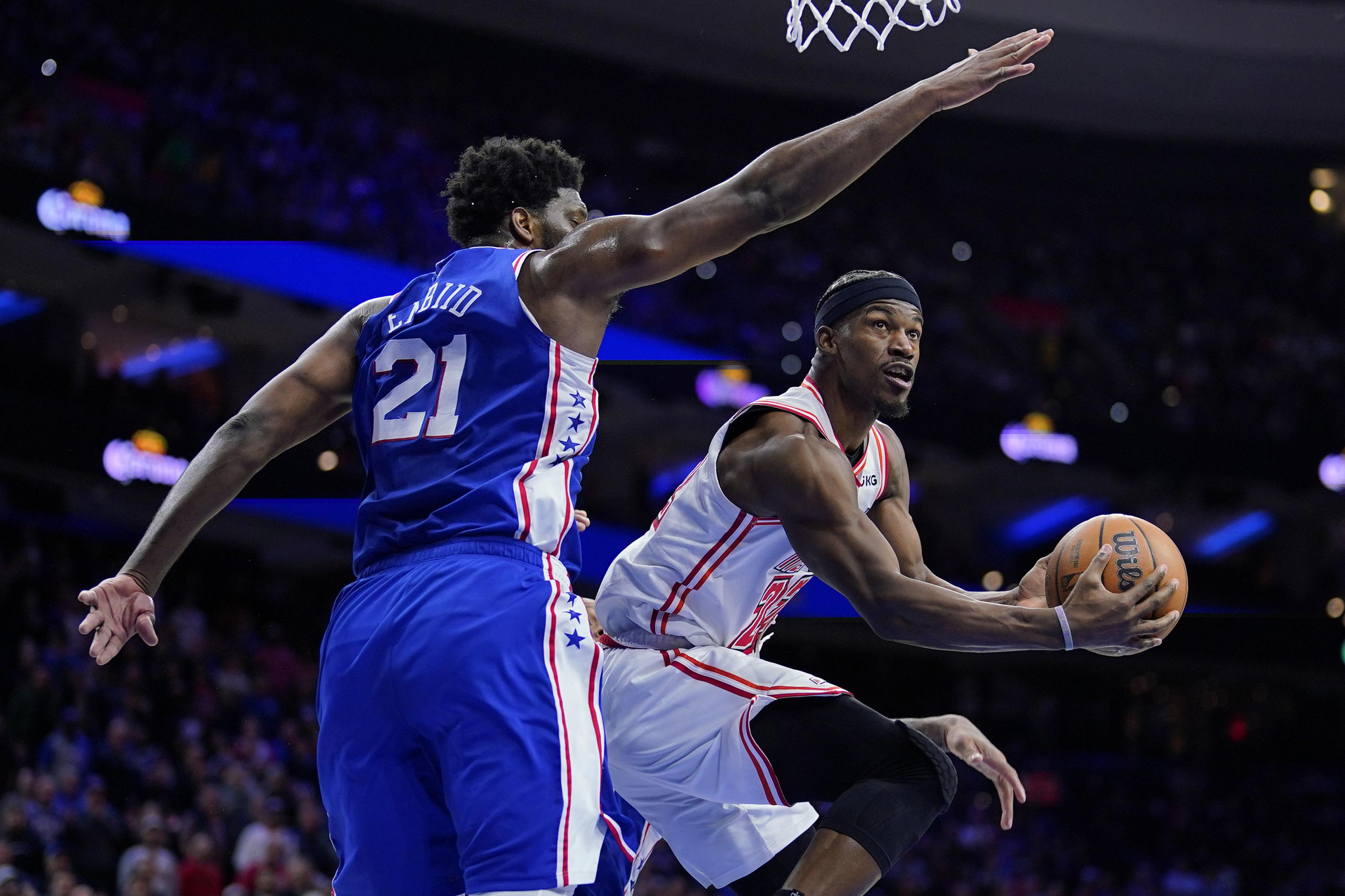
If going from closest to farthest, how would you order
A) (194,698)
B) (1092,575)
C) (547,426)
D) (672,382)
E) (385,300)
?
(547,426), (1092,575), (385,300), (194,698), (672,382)

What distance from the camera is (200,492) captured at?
3289mm

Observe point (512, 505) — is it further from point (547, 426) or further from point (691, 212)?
point (691, 212)

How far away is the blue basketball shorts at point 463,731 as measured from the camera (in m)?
2.66

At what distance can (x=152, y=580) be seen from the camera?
3.23 meters

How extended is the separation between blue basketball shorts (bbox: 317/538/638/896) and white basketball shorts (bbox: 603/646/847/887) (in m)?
0.82

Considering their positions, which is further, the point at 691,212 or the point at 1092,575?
the point at 1092,575

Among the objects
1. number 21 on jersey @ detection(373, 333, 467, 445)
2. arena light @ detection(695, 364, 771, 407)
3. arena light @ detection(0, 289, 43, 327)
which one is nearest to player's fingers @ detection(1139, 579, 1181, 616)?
number 21 on jersey @ detection(373, 333, 467, 445)

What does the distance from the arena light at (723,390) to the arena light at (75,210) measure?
6073 millimetres

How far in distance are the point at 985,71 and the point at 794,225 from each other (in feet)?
48.0

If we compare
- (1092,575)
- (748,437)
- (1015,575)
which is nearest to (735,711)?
(748,437)

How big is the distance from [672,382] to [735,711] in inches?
426

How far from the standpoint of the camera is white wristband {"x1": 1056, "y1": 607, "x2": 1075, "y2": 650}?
3293 millimetres

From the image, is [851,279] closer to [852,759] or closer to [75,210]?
[852,759]

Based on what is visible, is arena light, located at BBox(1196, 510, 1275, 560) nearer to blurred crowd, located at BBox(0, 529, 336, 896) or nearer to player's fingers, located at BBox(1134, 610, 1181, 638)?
blurred crowd, located at BBox(0, 529, 336, 896)
